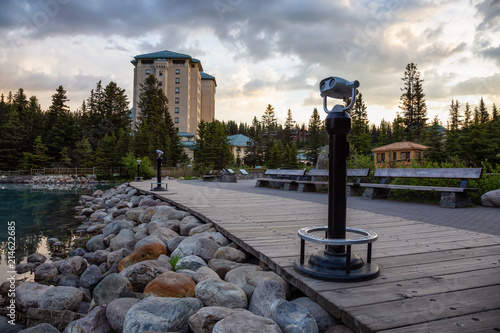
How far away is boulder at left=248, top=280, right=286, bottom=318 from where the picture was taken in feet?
7.62

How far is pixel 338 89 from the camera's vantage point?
2.37 metres

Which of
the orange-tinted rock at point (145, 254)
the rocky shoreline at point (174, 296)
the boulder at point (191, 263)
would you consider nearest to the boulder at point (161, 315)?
the rocky shoreline at point (174, 296)

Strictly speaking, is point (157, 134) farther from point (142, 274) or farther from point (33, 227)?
point (142, 274)

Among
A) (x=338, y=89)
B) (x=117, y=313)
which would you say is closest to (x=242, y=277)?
(x=117, y=313)

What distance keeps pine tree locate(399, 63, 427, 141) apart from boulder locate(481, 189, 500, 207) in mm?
37860

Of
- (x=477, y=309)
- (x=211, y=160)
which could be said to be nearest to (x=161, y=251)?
(x=477, y=309)

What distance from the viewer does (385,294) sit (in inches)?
78.8

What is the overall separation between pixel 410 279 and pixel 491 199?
584cm

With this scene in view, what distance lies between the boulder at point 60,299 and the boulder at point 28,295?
24 cm

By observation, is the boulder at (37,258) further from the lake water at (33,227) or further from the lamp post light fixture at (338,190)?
the lamp post light fixture at (338,190)

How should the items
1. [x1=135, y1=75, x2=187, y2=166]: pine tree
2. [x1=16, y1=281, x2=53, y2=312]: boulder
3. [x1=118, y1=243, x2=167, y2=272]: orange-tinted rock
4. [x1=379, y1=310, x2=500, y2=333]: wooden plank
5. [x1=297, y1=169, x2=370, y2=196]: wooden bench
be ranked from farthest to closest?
[x1=135, y1=75, x2=187, y2=166]: pine tree < [x1=297, y1=169, x2=370, y2=196]: wooden bench < [x1=118, y1=243, x2=167, y2=272]: orange-tinted rock < [x1=16, y1=281, x2=53, y2=312]: boulder < [x1=379, y1=310, x2=500, y2=333]: wooden plank

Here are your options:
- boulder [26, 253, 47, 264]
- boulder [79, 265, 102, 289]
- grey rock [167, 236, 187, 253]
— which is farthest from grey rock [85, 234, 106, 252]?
grey rock [167, 236, 187, 253]

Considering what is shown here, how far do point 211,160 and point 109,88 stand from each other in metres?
27.3

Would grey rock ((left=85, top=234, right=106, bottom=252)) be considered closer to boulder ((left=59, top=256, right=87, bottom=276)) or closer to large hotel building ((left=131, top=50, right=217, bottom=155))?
boulder ((left=59, top=256, right=87, bottom=276))
